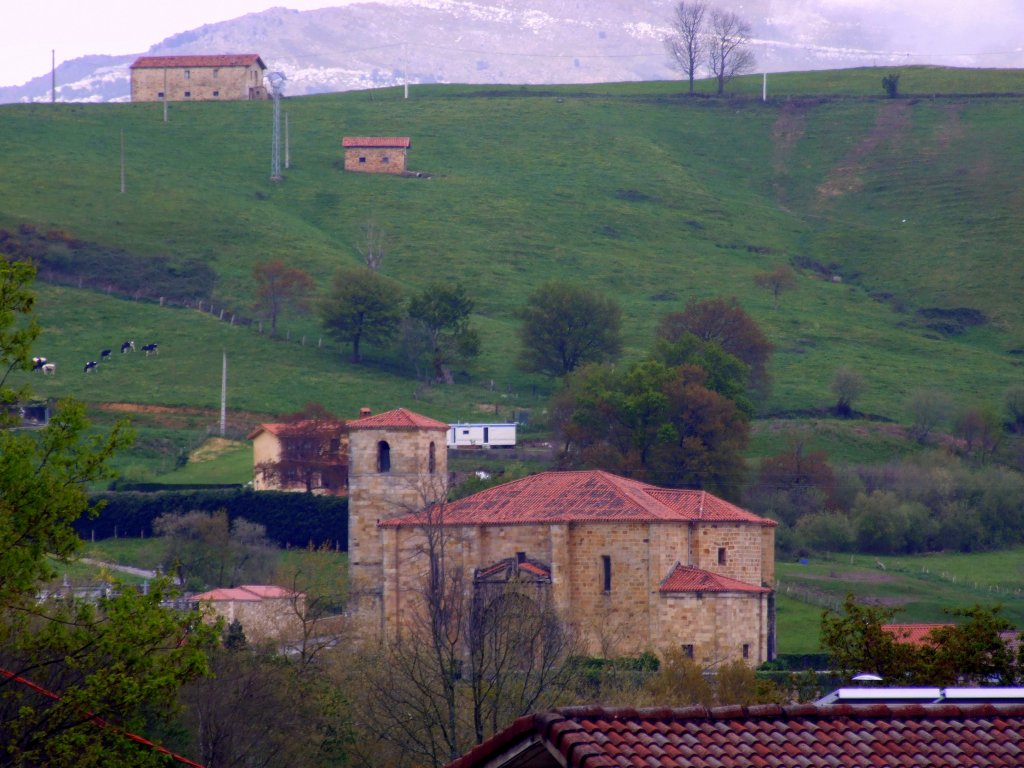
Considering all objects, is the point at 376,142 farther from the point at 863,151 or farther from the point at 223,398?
the point at 223,398

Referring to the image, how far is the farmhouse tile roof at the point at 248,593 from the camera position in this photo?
176 ft

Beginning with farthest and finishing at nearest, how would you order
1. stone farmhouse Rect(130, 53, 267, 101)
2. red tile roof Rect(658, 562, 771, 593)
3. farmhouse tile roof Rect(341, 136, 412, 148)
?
stone farmhouse Rect(130, 53, 267, 101), farmhouse tile roof Rect(341, 136, 412, 148), red tile roof Rect(658, 562, 771, 593)

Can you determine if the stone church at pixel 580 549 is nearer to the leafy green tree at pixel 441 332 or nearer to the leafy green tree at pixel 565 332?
the leafy green tree at pixel 565 332

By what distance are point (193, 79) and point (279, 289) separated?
5291 cm

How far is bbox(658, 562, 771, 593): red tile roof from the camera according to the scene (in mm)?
52250

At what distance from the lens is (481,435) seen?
258ft

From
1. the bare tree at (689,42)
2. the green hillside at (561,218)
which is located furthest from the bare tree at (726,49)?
the green hillside at (561,218)

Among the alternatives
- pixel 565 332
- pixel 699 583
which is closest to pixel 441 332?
pixel 565 332

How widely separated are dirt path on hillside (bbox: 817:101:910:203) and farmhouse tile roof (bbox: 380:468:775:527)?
8350 cm

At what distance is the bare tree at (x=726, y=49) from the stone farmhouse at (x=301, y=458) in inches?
3606

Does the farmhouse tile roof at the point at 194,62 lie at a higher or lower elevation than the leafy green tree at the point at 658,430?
higher

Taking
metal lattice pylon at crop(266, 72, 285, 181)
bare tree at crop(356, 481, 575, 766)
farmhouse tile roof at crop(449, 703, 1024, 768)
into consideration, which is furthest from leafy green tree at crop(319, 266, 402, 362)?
farmhouse tile roof at crop(449, 703, 1024, 768)

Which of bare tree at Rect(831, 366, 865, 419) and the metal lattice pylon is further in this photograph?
the metal lattice pylon

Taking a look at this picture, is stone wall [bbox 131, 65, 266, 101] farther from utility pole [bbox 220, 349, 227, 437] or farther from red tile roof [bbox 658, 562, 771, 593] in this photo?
red tile roof [bbox 658, 562, 771, 593]
